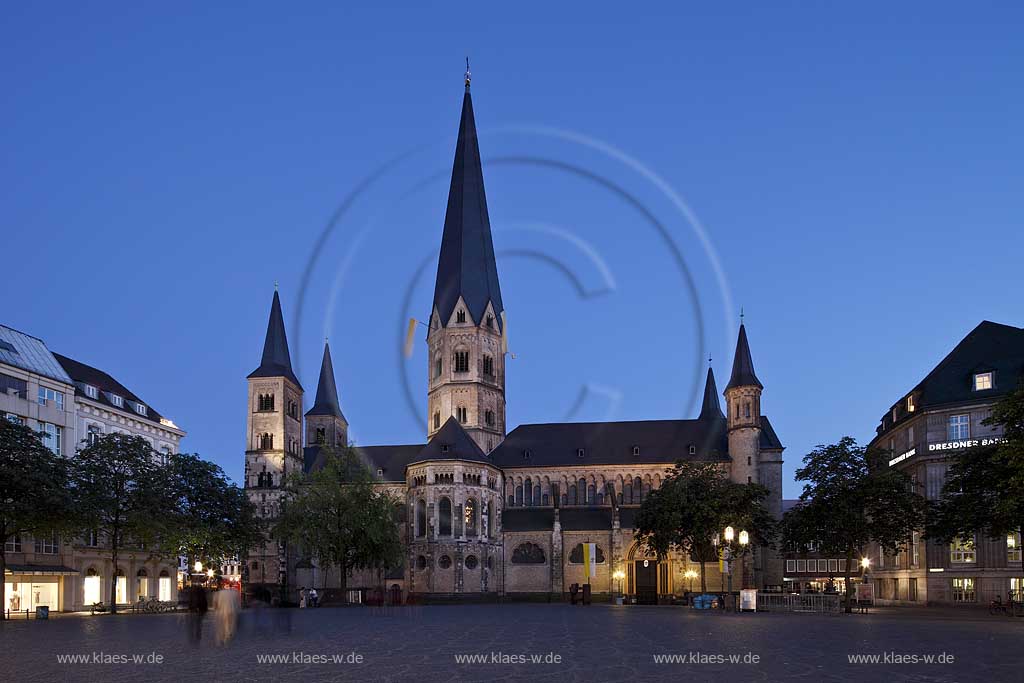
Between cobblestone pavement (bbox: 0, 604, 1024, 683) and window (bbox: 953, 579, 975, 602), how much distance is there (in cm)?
→ 2948

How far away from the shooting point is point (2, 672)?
25.8 meters

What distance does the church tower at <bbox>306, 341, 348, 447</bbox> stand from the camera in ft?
477

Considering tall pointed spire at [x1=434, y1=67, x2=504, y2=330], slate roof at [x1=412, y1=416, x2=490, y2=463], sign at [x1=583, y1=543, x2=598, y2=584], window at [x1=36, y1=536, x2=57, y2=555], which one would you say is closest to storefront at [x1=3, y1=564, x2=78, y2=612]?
window at [x1=36, y1=536, x2=57, y2=555]

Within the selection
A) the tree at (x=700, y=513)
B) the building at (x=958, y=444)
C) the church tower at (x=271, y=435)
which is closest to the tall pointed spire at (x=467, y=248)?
the church tower at (x=271, y=435)

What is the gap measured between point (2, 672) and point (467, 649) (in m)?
14.0

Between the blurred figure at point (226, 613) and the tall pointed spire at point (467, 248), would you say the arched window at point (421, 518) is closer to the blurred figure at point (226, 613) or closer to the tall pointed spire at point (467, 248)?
the tall pointed spire at point (467, 248)

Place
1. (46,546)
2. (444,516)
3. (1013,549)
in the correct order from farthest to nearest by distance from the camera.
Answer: (444,516), (46,546), (1013,549)

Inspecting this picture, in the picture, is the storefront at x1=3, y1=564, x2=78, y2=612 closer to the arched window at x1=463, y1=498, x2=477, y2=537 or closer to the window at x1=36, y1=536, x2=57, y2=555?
the window at x1=36, y1=536, x2=57, y2=555

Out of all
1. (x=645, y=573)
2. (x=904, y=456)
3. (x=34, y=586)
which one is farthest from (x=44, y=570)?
(x=904, y=456)

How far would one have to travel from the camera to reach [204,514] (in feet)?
258

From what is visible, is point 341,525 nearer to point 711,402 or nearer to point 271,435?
point 271,435

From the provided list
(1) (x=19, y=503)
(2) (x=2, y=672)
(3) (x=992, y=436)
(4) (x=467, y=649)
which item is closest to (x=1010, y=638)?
(4) (x=467, y=649)

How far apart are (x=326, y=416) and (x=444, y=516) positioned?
4191 cm

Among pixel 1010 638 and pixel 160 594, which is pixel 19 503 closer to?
pixel 160 594
